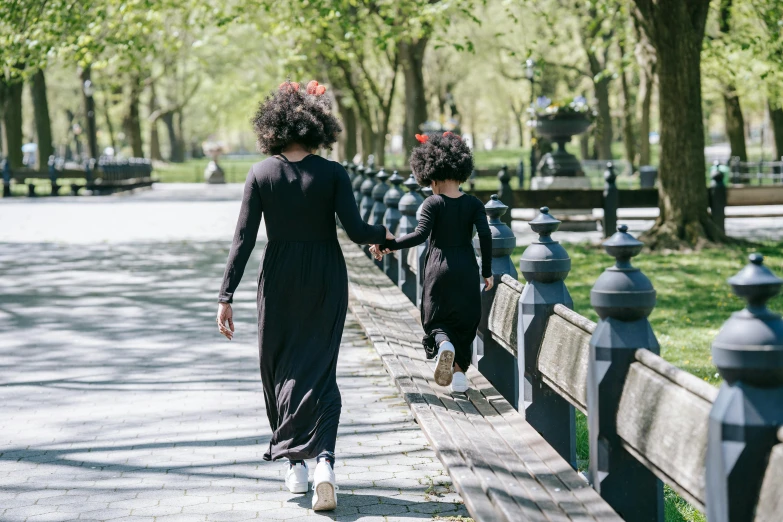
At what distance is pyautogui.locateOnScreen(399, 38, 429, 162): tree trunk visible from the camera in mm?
28281

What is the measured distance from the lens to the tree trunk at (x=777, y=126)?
122ft

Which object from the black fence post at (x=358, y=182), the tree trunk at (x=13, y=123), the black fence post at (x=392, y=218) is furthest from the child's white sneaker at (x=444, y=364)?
the tree trunk at (x=13, y=123)

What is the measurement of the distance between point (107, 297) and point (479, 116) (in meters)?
83.4

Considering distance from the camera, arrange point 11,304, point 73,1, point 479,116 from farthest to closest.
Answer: point 479,116 → point 73,1 → point 11,304

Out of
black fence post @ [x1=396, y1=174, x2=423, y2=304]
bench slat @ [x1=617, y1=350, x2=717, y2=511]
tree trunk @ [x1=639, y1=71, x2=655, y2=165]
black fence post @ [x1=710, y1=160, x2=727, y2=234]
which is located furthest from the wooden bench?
tree trunk @ [x1=639, y1=71, x2=655, y2=165]

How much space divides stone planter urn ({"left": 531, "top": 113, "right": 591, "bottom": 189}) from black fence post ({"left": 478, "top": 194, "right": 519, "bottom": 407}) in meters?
15.3

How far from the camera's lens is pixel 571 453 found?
497cm

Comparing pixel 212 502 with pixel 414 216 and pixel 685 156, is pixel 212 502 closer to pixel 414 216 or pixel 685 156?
pixel 414 216

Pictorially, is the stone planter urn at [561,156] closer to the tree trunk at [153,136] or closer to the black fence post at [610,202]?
the black fence post at [610,202]

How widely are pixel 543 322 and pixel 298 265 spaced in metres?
1.18

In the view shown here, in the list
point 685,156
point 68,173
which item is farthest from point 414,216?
point 68,173

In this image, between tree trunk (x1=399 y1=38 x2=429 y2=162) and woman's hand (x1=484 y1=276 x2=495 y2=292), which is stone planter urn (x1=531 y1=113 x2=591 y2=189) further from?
woman's hand (x1=484 y1=276 x2=495 y2=292)

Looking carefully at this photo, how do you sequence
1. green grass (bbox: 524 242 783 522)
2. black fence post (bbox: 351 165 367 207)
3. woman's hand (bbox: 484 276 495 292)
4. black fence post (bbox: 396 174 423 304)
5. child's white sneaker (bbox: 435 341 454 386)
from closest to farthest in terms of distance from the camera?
child's white sneaker (bbox: 435 341 454 386), woman's hand (bbox: 484 276 495 292), green grass (bbox: 524 242 783 522), black fence post (bbox: 396 174 423 304), black fence post (bbox: 351 165 367 207)

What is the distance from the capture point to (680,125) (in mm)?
15156
